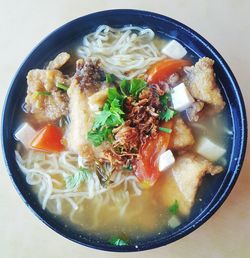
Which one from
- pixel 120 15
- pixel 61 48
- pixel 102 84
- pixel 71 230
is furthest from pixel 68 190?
pixel 120 15

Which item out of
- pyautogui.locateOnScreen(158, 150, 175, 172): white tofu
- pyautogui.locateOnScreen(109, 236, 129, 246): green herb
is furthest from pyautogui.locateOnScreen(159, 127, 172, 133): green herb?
pyautogui.locateOnScreen(109, 236, 129, 246): green herb

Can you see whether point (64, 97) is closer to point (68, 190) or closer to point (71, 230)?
point (68, 190)

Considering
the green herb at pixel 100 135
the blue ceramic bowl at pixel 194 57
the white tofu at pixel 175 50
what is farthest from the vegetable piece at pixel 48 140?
the white tofu at pixel 175 50

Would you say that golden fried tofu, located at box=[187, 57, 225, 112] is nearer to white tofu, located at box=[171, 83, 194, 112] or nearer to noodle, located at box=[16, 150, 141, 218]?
white tofu, located at box=[171, 83, 194, 112]

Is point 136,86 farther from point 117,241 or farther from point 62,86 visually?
point 117,241

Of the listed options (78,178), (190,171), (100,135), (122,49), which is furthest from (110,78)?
(190,171)
